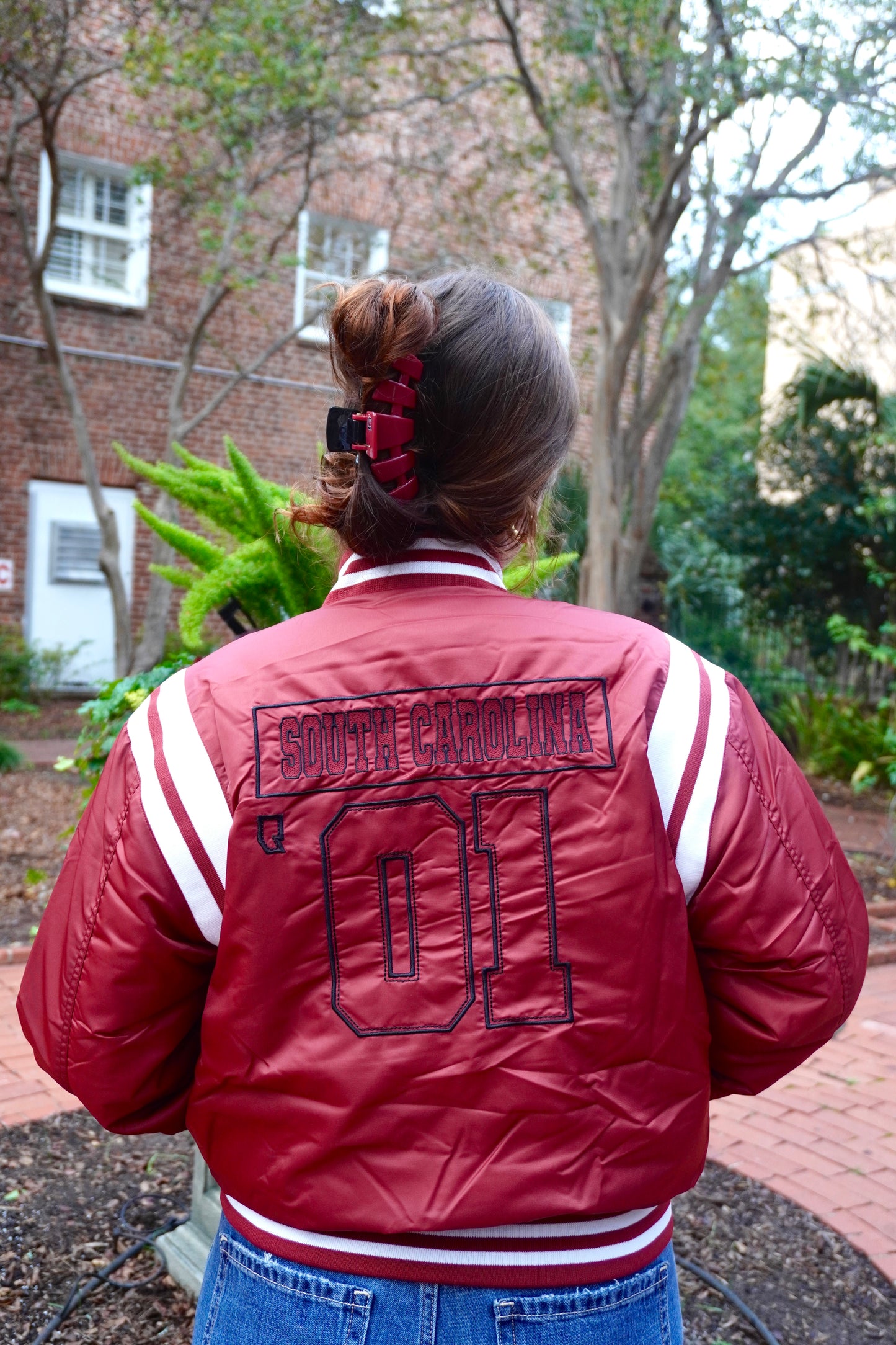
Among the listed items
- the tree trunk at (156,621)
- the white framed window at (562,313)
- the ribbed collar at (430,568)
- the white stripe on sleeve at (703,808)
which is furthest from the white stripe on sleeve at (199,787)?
the white framed window at (562,313)

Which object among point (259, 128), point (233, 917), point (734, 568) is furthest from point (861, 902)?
point (734, 568)

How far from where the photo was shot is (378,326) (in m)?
1.20

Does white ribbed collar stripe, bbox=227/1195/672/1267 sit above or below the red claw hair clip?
below

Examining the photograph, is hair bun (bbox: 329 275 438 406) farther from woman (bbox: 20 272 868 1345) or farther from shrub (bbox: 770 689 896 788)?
shrub (bbox: 770 689 896 788)

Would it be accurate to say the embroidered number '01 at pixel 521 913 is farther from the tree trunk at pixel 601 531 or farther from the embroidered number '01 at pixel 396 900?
the tree trunk at pixel 601 531

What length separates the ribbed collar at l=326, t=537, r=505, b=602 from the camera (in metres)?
1.26

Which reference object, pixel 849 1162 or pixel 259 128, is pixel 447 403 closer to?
pixel 849 1162

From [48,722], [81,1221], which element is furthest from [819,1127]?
[48,722]

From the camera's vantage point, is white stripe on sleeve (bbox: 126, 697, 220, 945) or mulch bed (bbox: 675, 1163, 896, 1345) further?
mulch bed (bbox: 675, 1163, 896, 1345)

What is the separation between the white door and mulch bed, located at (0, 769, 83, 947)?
3965mm

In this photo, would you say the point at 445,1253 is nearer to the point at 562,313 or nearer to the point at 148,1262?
the point at 148,1262

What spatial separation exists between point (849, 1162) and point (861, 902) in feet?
9.48

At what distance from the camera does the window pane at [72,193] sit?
12531 mm

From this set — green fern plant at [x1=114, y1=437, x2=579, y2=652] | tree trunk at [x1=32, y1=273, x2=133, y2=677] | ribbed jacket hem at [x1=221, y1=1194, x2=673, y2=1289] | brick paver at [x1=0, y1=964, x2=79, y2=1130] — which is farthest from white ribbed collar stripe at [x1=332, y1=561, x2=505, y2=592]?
tree trunk at [x1=32, y1=273, x2=133, y2=677]
